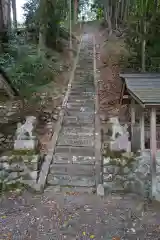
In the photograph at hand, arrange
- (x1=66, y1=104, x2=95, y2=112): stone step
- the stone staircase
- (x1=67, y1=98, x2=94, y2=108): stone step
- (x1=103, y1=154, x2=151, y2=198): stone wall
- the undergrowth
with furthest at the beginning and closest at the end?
(x1=67, y1=98, x2=94, y2=108): stone step
(x1=66, y1=104, x2=95, y2=112): stone step
the undergrowth
the stone staircase
(x1=103, y1=154, x2=151, y2=198): stone wall

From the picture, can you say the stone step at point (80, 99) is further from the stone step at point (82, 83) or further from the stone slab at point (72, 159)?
the stone slab at point (72, 159)

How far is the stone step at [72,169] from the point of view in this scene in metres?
8.02

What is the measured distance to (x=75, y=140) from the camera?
9.59m

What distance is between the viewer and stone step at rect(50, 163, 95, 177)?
8023 mm

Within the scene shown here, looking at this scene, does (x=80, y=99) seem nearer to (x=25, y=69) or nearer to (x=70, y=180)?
(x=25, y=69)

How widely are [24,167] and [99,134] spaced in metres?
3.22

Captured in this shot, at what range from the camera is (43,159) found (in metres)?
8.43

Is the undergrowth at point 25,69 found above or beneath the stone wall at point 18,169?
above

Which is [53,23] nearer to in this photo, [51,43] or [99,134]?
[51,43]

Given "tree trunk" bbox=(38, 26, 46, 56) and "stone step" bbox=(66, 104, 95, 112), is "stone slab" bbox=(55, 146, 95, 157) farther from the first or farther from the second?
"tree trunk" bbox=(38, 26, 46, 56)

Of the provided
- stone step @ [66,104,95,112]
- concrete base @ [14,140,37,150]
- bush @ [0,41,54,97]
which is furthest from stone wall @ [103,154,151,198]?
bush @ [0,41,54,97]

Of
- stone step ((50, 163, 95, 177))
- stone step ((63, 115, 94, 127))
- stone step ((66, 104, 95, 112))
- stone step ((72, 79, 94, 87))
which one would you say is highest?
stone step ((72, 79, 94, 87))

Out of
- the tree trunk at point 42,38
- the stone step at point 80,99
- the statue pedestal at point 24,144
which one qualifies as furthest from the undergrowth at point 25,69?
the statue pedestal at point 24,144

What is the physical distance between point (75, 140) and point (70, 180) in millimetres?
2046
